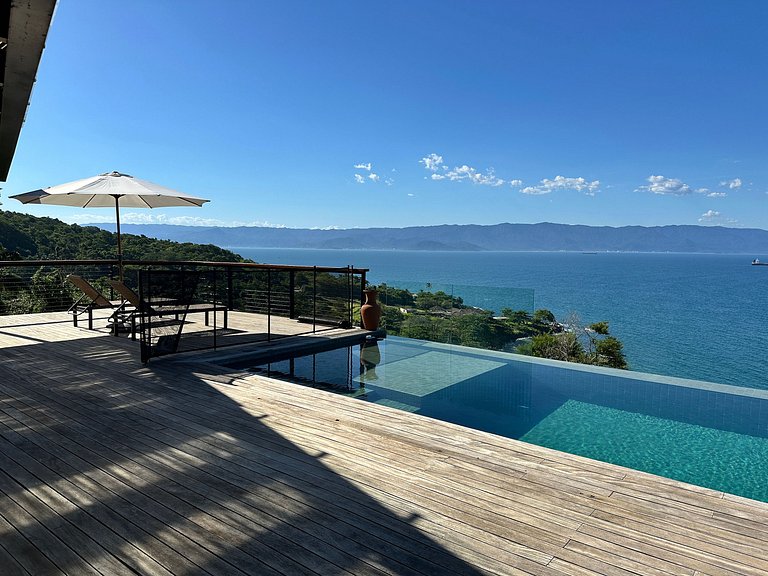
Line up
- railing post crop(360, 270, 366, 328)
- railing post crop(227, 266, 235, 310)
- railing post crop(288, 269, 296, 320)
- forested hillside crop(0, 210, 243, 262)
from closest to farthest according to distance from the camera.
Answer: railing post crop(360, 270, 366, 328) → railing post crop(288, 269, 296, 320) → railing post crop(227, 266, 235, 310) → forested hillside crop(0, 210, 243, 262)

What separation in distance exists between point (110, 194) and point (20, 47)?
150 inches

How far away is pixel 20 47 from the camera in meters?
2.38

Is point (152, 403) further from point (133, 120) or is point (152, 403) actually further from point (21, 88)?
point (133, 120)

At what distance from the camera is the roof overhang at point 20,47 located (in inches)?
81.1

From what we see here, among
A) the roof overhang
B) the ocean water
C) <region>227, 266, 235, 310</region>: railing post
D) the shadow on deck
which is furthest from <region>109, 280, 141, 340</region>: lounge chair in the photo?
the ocean water

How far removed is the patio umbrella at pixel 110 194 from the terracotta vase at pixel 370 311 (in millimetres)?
2789

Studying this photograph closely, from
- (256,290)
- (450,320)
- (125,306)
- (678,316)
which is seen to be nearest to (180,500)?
(125,306)

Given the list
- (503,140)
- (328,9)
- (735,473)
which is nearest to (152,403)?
(735,473)

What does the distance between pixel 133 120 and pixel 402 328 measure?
19.3 meters

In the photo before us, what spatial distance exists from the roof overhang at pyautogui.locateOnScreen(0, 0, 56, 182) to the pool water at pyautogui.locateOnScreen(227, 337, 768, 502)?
2966 millimetres

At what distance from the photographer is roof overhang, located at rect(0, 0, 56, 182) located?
2.06m

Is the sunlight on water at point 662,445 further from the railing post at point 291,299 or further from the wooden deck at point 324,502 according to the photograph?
the railing post at point 291,299

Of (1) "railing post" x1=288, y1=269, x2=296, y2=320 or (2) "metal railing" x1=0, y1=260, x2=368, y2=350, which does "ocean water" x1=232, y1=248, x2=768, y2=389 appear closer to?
(2) "metal railing" x1=0, y1=260, x2=368, y2=350

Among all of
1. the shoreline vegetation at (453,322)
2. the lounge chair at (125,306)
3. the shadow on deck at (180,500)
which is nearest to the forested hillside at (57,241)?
the lounge chair at (125,306)
